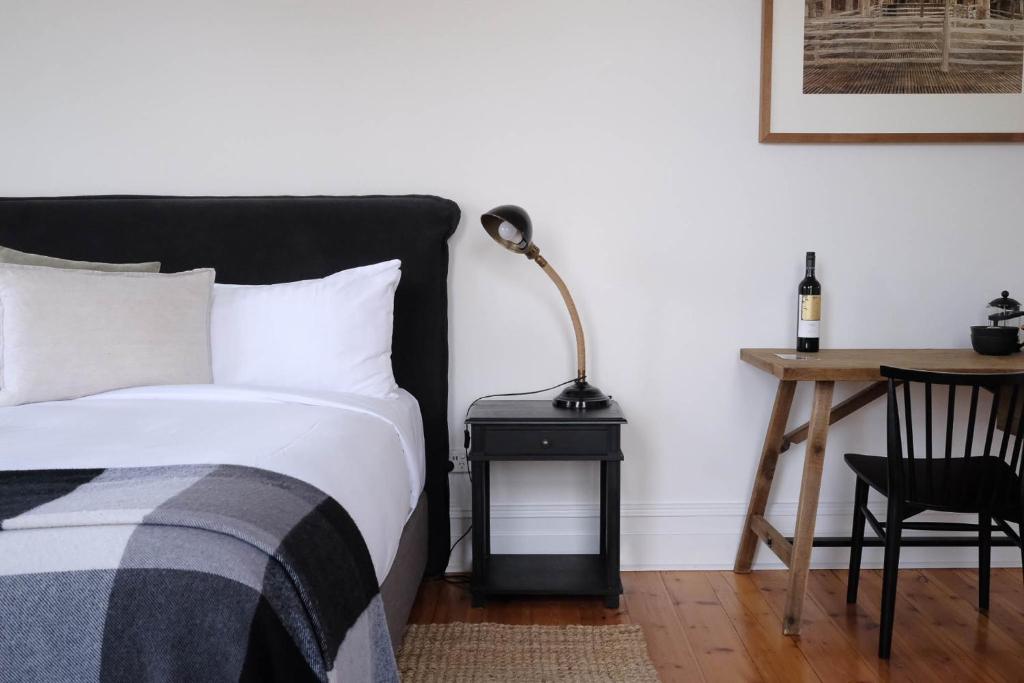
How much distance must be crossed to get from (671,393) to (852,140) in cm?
111

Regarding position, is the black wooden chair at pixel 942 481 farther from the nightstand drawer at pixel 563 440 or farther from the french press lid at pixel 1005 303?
the nightstand drawer at pixel 563 440

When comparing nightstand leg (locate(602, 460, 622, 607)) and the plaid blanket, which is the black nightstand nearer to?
nightstand leg (locate(602, 460, 622, 607))

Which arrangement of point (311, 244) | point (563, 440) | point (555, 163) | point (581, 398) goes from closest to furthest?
point (563, 440)
point (581, 398)
point (311, 244)
point (555, 163)

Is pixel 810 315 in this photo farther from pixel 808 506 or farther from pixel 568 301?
pixel 568 301

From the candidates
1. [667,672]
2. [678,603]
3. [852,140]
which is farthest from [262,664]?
[852,140]

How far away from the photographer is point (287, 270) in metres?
2.51

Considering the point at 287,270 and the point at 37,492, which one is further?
the point at 287,270

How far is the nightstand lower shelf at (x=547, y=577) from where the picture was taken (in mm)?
2328

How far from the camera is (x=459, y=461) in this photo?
2.68 m

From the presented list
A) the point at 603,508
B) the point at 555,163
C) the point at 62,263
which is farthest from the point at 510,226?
the point at 62,263

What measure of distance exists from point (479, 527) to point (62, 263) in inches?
62.4

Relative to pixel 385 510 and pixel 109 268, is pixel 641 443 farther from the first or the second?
pixel 109 268

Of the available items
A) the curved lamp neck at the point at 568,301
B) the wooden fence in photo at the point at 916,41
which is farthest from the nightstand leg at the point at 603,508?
the wooden fence in photo at the point at 916,41

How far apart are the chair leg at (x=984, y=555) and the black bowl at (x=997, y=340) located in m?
0.60
